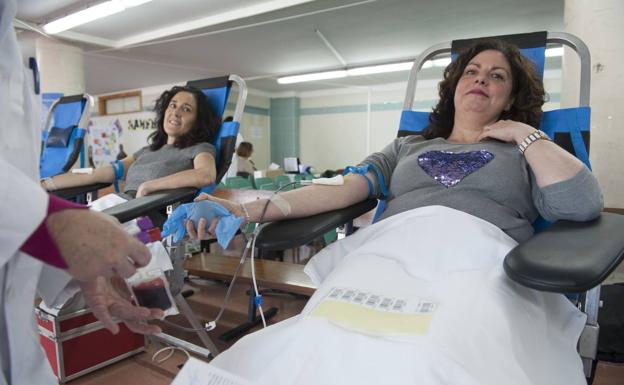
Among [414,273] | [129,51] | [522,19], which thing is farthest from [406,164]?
[129,51]

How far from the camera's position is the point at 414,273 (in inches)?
33.8

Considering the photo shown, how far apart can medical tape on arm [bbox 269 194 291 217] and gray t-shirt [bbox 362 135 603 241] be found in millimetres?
340

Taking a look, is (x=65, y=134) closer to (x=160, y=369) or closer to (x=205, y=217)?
(x=160, y=369)

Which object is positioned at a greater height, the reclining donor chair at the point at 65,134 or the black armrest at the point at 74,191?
the reclining donor chair at the point at 65,134

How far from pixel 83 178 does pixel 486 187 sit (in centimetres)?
194

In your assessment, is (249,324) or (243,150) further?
(243,150)

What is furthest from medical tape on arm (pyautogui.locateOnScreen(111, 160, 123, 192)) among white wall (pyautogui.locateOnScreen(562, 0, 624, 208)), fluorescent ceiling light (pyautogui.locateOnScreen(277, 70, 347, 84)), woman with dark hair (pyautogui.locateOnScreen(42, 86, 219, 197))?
fluorescent ceiling light (pyautogui.locateOnScreen(277, 70, 347, 84))

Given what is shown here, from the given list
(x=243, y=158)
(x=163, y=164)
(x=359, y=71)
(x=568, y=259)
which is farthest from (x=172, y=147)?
(x=359, y=71)

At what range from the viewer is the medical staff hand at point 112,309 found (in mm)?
641

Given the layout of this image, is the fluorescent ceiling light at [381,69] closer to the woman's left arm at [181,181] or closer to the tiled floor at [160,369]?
the tiled floor at [160,369]

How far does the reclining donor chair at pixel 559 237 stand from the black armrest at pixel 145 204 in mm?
404

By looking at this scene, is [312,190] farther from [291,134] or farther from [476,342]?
[291,134]

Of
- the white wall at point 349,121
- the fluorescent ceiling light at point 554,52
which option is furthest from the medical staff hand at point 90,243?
the white wall at point 349,121

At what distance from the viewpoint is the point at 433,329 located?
2.13 feet
